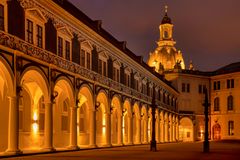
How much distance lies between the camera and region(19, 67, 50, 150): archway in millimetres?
31172

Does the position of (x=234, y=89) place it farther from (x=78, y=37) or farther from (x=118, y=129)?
(x=78, y=37)

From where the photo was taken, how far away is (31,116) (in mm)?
32531


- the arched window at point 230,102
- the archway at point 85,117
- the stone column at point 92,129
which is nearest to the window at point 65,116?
the archway at point 85,117

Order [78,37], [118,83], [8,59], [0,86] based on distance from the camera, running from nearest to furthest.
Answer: [8,59] < [0,86] < [78,37] < [118,83]

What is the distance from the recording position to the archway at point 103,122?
41625 mm

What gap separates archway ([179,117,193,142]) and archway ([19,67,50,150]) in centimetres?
6399

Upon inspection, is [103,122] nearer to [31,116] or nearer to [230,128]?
[31,116]

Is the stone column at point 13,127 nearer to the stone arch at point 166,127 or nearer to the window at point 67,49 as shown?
the window at point 67,49

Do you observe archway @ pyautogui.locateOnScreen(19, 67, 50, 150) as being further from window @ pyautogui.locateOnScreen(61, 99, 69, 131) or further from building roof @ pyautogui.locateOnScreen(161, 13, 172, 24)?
building roof @ pyautogui.locateOnScreen(161, 13, 172, 24)

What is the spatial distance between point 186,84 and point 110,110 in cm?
5651

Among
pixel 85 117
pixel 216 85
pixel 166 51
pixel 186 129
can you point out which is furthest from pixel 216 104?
pixel 85 117

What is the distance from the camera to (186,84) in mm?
96812

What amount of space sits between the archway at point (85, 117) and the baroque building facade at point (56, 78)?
0.08 metres

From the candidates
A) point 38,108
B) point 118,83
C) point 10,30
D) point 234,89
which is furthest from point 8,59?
point 234,89
